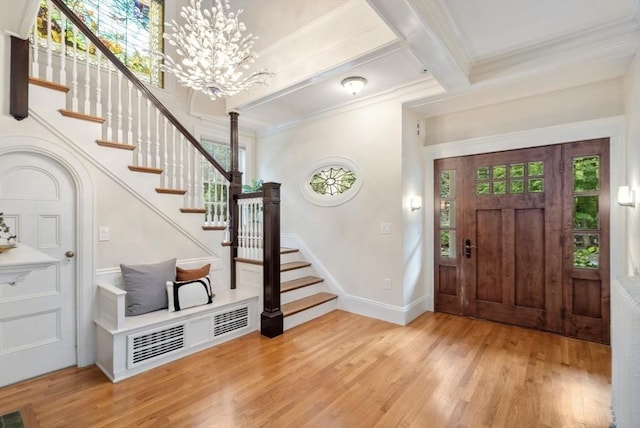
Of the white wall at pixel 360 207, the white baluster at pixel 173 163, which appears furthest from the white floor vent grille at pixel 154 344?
the white wall at pixel 360 207

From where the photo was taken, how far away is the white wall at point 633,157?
2.44 metres

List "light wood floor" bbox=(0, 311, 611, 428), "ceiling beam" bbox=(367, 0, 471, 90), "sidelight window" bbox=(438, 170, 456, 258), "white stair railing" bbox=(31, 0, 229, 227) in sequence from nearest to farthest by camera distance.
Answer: "light wood floor" bbox=(0, 311, 611, 428)
"ceiling beam" bbox=(367, 0, 471, 90)
"white stair railing" bbox=(31, 0, 229, 227)
"sidelight window" bbox=(438, 170, 456, 258)

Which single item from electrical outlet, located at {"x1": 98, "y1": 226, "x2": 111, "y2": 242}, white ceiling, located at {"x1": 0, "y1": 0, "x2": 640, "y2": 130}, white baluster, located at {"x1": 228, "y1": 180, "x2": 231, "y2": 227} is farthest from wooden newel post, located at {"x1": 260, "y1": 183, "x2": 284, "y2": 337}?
electrical outlet, located at {"x1": 98, "y1": 226, "x2": 111, "y2": 242}

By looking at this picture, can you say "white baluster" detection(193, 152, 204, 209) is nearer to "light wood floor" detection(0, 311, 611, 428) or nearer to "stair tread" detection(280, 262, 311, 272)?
"stair tread" detection(280, 262, 311, 272)

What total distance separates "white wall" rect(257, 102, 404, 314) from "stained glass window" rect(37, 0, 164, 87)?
2297 millimetres

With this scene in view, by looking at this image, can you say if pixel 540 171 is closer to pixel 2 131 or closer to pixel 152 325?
pixel 152 325

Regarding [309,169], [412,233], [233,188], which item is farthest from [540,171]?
[233,188]

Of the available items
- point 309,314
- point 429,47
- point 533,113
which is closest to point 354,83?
point 429,47

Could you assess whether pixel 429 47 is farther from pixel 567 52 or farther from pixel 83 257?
pixel 83 257

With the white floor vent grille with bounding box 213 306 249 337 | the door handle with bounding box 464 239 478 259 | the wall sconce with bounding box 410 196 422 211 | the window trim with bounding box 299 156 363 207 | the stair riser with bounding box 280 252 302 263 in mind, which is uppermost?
the window trim with bounding box 299 156 363 207

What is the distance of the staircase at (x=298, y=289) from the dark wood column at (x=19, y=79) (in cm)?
238

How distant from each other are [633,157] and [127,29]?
5937mm

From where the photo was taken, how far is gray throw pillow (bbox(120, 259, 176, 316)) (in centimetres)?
278

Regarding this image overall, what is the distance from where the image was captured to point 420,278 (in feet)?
13.5
